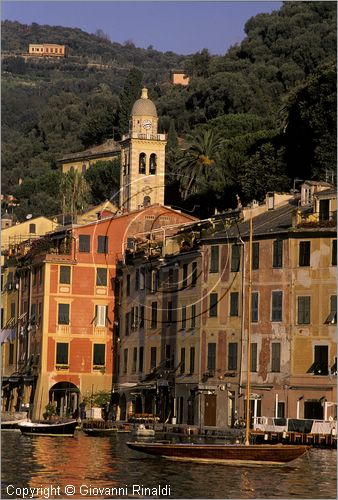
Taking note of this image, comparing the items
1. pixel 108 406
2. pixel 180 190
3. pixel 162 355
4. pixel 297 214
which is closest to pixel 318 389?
pixel 297 214

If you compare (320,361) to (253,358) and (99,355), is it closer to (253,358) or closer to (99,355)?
(253,358)

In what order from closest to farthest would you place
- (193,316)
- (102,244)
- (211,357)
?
1. (211,357)
2. (193,316)
3. (102,244)

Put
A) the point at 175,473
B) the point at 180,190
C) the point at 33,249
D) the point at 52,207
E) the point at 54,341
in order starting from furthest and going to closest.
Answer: the point at 52,207 → the point at 180,190 → the point at 33,249 → the point at 54,341 → the point at 175,473

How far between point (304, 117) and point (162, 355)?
81.2 feet

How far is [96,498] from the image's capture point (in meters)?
45.2

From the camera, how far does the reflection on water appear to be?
50344 millimetres

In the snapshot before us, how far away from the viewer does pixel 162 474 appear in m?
55.6

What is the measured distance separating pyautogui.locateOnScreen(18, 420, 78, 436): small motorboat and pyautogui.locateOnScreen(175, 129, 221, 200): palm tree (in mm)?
49618

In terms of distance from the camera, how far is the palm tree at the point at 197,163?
5153 inches

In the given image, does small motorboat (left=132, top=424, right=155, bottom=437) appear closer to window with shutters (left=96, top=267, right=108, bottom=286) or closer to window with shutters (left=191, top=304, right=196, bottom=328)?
window with shutters (left=191, top=304, right=196, bottom=328)

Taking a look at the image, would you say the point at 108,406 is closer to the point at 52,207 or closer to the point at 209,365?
the point at 209,365

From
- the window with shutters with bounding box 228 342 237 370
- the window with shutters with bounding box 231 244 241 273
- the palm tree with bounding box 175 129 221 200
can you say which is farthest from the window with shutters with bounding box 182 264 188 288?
Answer: the palm tree with bounding box 175 129 221 200

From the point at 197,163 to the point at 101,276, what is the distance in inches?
1266

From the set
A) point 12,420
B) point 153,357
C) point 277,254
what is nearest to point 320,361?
point 277,254
